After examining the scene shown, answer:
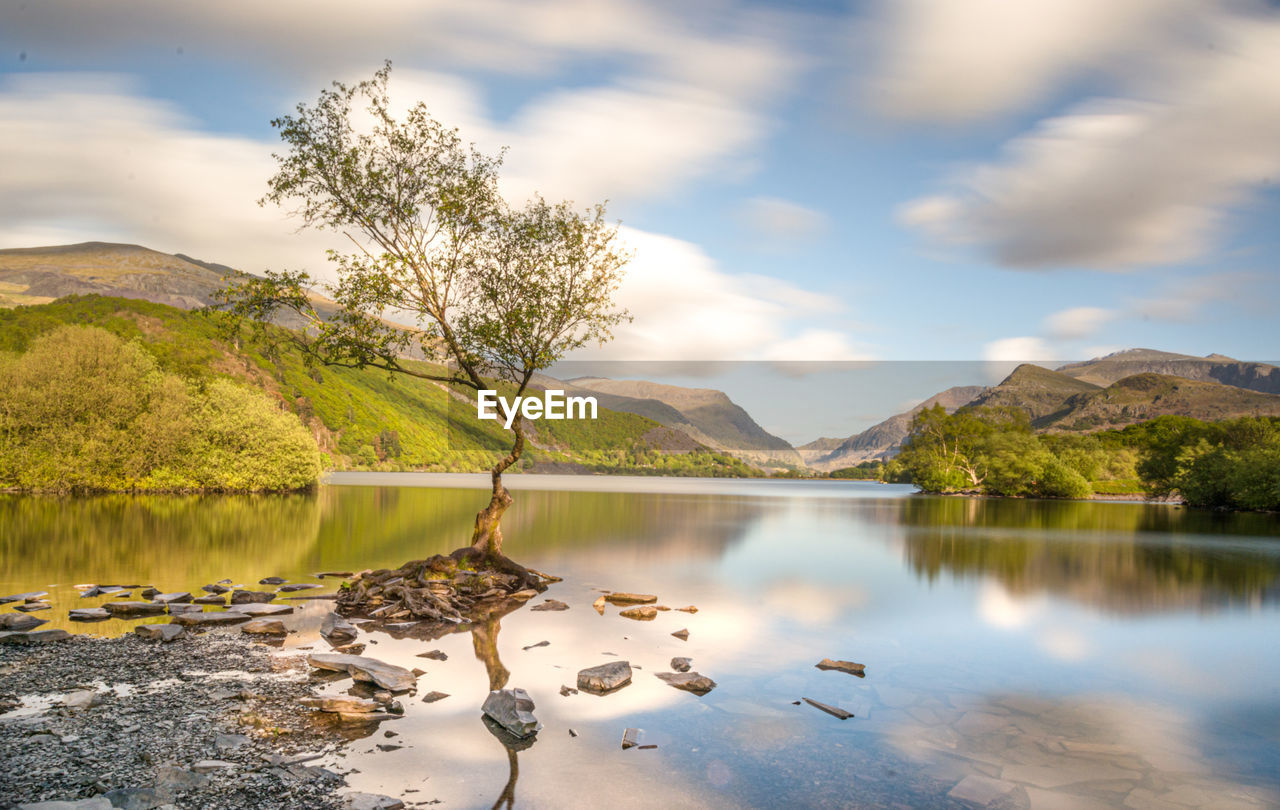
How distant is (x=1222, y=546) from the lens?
42.9m

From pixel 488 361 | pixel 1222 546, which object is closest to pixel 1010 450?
pixel 1222 546

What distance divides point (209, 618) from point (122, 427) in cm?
5625

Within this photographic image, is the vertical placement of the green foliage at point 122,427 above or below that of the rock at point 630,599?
above

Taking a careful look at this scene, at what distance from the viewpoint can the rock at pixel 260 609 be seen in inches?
685

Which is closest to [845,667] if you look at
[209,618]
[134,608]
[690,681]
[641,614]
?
[690,681]

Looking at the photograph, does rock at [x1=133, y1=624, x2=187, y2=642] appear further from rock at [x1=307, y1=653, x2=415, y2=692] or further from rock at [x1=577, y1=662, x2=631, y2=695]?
rock at [x1=577, y1=662, x2=631, y2=695]

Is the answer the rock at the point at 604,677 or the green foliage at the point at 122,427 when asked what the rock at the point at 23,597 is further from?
the green foliage at the point at 122,427

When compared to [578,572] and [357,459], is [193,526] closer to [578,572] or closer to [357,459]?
[578,572]

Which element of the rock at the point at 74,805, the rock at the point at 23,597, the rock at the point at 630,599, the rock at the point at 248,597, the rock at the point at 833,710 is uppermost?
the rock at the point at 74,805

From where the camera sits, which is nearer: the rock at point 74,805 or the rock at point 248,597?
the rock at point 74,805

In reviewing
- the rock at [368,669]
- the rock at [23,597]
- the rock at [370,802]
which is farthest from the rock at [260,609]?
the rock at [370,802]

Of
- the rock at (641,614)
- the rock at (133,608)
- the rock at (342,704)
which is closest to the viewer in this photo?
the rock at (342,704)

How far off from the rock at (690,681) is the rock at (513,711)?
3010 millimetres

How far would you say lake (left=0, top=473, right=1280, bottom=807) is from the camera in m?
8.80
